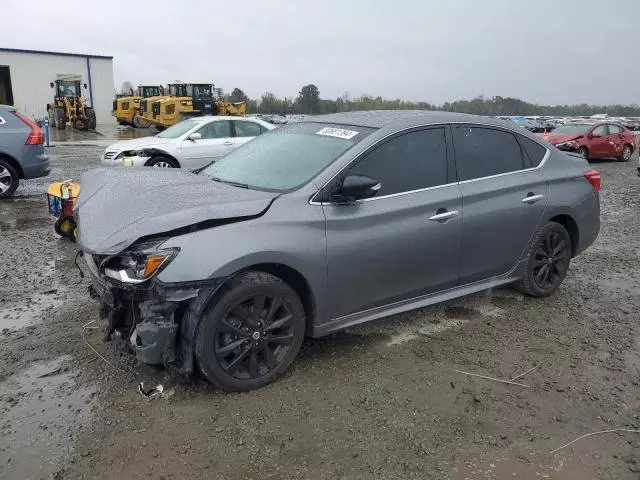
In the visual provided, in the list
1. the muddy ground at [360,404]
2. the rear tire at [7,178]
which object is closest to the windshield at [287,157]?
the muddy ground at [360,404]

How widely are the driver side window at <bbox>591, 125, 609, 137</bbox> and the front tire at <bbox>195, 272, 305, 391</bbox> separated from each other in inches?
748

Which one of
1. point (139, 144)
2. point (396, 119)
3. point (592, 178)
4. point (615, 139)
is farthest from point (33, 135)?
point (615, 139)

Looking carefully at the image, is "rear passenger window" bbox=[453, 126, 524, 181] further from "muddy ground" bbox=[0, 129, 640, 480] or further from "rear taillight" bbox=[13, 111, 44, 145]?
"rear taillight" bbox=[13, 111, 44, 145]

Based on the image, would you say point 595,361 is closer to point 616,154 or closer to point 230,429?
point 230,429

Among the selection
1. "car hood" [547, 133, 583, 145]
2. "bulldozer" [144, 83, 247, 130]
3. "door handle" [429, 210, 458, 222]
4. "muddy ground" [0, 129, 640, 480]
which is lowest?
"muddy ground" [0, 129, 640, 480]

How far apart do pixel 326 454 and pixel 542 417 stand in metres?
1.32

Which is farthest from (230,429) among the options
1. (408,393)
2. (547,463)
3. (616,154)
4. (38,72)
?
(38,72)

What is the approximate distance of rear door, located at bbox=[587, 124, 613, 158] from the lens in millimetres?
19206

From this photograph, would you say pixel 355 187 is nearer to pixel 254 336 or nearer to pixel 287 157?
pixel 287 157

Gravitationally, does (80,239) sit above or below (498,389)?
above

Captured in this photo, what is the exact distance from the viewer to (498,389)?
3523 mm

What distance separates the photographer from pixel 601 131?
769 inches

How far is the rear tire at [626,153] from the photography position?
20.3m

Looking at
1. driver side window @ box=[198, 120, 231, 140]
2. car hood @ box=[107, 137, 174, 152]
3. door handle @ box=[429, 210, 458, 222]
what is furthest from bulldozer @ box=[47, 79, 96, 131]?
door handle @ box=[429, 210, 458, 222]
